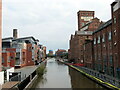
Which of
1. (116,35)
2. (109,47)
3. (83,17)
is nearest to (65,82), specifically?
(109,47)

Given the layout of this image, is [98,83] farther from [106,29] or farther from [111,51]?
[106,29]

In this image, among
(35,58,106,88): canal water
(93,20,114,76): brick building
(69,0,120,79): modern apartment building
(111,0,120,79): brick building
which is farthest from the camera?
(93,20,114,76): brick building

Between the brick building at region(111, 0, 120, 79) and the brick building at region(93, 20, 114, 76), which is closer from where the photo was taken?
the brick building at region(111, 0, 120, 79)

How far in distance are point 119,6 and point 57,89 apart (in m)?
18.8

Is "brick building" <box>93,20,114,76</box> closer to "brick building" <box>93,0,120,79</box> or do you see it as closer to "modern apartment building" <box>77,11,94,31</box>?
"brick building" <box>93,0,120,79</box>

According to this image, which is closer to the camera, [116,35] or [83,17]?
[116,35]

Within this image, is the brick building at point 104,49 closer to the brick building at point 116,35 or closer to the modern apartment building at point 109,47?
the modern apartment building at point 109,47

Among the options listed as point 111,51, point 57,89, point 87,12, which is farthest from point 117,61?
point 87,12

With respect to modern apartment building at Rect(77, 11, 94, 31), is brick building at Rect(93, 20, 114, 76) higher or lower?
lower

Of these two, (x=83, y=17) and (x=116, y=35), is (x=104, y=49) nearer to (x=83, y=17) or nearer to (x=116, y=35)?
(x=116, y=35)

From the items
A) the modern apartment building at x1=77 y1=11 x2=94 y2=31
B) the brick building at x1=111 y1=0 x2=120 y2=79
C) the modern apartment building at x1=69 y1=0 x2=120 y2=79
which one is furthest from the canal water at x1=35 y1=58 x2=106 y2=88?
the modern apartment building at x1=77 y1=11 x2=94 y2=31

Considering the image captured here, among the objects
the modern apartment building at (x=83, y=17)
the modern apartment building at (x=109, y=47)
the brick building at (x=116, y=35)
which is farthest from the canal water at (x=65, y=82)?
the modern apartment building at (x=83, y=17)

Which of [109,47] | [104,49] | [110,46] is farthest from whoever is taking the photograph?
[104,49]

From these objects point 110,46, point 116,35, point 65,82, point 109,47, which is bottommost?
point 65,82
